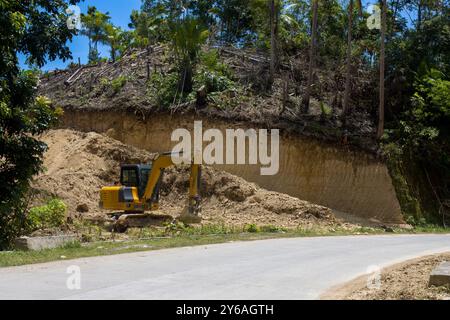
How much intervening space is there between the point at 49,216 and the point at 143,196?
5.10 meters

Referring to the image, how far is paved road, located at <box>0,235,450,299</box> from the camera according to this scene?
941cm

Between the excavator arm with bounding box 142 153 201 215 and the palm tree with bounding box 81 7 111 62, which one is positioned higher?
the palm tree with bounding box 81 7 111 62

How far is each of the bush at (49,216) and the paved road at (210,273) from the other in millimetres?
7231

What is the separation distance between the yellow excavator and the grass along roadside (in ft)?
4.99

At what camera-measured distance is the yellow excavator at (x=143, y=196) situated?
82.5 ft

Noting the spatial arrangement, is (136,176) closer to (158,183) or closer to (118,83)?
(158,183)

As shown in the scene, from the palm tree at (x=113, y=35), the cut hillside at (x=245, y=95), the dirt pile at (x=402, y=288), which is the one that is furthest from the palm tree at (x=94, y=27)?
the dirt pile at (x=402, y=288)

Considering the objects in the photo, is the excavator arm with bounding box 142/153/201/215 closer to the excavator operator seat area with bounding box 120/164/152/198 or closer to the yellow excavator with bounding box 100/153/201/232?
the yellow excavator with bounding box 100/153/201/232

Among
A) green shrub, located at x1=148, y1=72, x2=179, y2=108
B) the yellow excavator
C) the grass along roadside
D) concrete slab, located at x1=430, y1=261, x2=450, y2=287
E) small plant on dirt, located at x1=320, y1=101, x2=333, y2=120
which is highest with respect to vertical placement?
green shrub, located at x1=148, y1=72, x2=179, y2=108

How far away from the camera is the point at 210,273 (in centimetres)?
1175

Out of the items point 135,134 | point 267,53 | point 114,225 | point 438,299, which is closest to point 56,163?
point 135,134

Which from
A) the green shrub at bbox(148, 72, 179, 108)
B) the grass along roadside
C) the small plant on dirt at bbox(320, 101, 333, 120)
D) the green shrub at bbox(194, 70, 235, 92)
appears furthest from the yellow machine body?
the small plant on dirt at bbox(320, 101, 333, 120)

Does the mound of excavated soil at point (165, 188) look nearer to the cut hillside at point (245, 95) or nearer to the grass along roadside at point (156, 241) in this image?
the grass along roadside at point (156, 241)

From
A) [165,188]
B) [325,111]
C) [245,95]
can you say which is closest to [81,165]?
[165,188]
